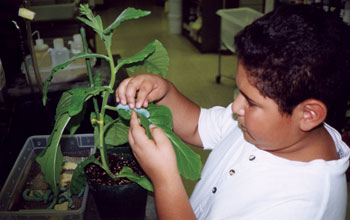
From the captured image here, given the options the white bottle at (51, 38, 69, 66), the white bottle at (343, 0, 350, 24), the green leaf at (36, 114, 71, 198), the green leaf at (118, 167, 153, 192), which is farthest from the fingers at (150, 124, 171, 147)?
the white bottle at (343, 0, 350, 24)

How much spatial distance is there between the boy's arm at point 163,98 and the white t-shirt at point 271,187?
18cm

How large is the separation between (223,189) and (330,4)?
1.85 meters

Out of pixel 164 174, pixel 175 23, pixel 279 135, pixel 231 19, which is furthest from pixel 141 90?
pixel 175 23

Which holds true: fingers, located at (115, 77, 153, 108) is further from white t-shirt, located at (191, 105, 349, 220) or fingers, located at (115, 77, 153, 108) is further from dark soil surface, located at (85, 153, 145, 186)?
white t-shirt, located at (191, 105, 349, 220)

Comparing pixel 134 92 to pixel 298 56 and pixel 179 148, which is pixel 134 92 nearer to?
pixel 179 148

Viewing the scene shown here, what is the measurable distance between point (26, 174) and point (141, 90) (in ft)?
1.37

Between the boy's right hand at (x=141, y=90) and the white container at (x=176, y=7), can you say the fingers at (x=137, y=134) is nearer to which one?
the boy's right hand at (x=141, y=90)

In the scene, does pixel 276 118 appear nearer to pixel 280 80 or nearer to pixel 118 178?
pixel 280 80

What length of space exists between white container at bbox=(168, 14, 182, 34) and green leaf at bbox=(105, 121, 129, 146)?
4522 mm

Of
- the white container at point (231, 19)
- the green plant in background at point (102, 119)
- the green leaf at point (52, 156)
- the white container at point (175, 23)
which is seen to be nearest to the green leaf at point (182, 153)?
the green plant in background at point (102, 119)

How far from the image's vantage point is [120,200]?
0.75 metres

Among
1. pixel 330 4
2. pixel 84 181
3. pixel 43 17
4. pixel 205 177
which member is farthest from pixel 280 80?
pixel 43 17

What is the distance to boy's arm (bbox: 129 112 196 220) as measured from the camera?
0.69 metres

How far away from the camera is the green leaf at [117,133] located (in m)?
0.87
